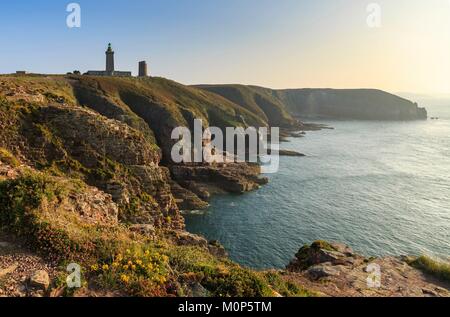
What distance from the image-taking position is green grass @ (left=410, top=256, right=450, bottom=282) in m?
25.2

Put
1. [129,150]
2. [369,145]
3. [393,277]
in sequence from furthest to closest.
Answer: [369,145] < [129,150] < [393,277]

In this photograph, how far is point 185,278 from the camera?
46.1 feet

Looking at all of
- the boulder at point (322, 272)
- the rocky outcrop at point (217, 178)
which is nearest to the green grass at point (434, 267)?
the boulder at point (322, 272)

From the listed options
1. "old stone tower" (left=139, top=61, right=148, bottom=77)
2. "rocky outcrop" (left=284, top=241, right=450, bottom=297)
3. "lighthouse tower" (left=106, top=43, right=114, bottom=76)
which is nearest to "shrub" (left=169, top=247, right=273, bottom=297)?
"rocky outcrop" (left=284, top=241, right=450, bottom=297)

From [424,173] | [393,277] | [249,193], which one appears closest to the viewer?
[393,277]

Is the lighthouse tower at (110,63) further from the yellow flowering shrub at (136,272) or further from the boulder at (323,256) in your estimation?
the yellow flowering shrub at (136,272)

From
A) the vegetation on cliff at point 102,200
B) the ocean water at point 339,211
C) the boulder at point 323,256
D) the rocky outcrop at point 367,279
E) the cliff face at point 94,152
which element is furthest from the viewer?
the ocean water at point 339,211

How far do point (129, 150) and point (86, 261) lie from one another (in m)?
31.3

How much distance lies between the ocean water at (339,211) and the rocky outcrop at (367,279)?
15072mm

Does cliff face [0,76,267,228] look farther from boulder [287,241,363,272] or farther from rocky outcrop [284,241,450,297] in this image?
rocky outcrop [284,241,450,297]

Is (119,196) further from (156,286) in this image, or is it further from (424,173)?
(424,173)

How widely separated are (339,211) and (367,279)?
3915 cm

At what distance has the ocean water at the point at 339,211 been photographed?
46.9m
